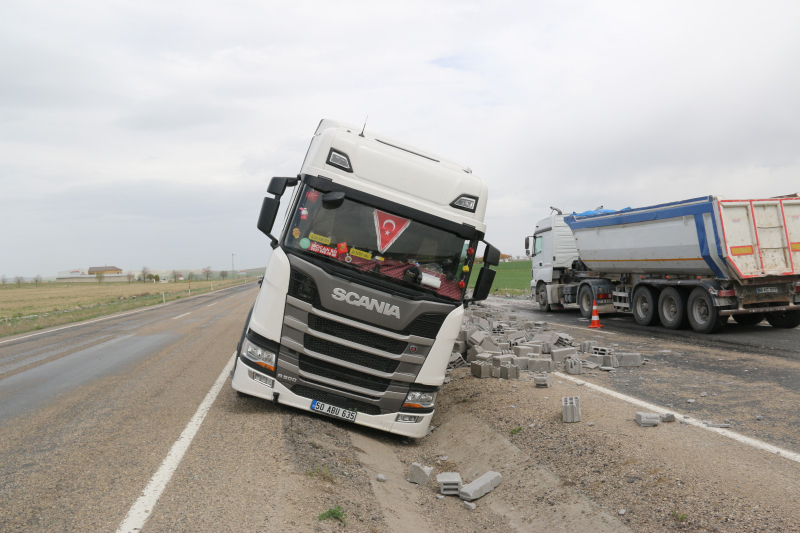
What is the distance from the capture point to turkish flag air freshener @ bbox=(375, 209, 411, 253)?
6.31 m

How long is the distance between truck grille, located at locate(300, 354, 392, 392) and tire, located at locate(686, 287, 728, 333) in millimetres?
10223

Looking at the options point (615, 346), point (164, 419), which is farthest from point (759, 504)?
point (615, 346)

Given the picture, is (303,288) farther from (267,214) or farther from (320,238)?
(267,214)

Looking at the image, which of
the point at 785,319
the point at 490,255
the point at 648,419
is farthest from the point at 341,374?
the point at 785,319

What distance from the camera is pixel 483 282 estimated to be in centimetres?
667

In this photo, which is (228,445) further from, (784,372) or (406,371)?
(784,372)

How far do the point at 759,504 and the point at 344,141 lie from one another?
504 centimetres

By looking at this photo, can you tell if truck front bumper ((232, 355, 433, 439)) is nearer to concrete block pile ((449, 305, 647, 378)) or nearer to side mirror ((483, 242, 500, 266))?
side mirror ((483, 242, 500, 266))

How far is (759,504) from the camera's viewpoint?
160 inches

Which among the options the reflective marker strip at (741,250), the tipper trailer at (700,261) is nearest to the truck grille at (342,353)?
the tipper trailer at (700,261)

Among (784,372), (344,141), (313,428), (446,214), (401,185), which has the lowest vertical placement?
(784,372)

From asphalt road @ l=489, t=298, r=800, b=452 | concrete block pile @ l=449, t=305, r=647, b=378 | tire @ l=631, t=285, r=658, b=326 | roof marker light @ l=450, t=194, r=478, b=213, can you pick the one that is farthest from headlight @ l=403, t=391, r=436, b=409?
tire @ l=631, t=285, r=658, b=326

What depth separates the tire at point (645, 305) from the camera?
1577cm

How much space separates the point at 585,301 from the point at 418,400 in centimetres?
1408
